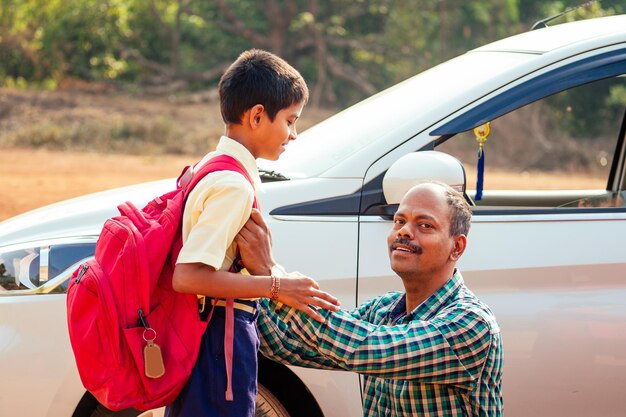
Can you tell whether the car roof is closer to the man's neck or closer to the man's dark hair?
the man's dark hair

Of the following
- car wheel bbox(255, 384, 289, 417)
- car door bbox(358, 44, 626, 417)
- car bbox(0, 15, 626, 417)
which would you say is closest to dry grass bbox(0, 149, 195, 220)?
car bbox(0, 15, 626, 417)

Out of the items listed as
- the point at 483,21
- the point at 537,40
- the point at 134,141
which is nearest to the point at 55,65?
the point at 134,141

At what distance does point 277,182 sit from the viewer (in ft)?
11.3

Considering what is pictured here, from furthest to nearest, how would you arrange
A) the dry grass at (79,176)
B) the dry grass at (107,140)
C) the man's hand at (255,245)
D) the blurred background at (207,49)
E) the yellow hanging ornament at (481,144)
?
1. the blurred background at (207,49)
2. the dry grass at (107,140)
3. the dry grass at (79,176)
4. the yellow hanging ornament at (481,144)
5. the man's hand at (255,245)

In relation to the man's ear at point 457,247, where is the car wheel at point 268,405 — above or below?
below

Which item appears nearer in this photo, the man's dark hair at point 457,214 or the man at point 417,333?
the man at point 417,333

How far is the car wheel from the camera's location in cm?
332

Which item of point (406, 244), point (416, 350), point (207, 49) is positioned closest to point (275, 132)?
point (406, 244)

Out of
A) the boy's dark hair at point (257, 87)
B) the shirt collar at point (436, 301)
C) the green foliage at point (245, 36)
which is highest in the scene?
the green foliage at point (245, 36)

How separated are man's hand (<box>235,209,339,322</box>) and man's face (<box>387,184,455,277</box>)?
0.21 meters

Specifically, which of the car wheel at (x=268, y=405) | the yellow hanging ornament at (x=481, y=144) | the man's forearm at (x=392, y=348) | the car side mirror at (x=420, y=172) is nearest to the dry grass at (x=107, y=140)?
the yellow hanging ornament at (x=481, y=144)

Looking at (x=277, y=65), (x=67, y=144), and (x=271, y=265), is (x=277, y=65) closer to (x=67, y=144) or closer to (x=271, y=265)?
(x=271, y=265)

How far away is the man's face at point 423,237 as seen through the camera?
236 centimetres

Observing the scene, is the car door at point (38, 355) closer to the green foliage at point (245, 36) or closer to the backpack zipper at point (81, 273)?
the backpack zipper at point (81, 273)
